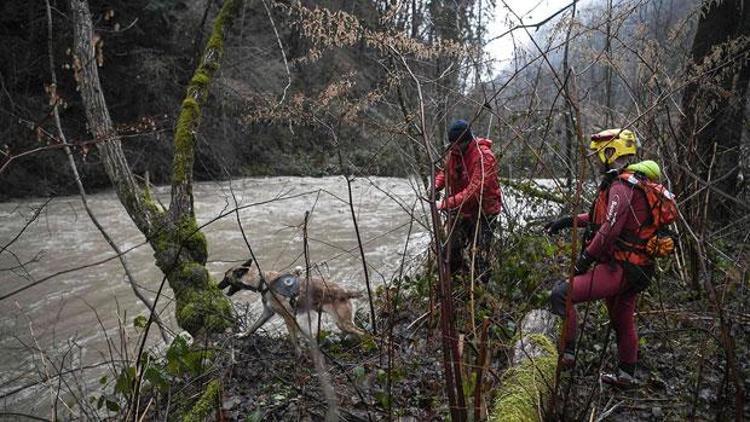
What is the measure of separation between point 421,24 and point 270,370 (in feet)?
16.1

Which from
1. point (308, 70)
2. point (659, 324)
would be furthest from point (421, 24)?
point (308, 70)

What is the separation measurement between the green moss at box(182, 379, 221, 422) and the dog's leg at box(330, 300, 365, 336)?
1777mm

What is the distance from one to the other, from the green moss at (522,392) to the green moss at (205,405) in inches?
58.4

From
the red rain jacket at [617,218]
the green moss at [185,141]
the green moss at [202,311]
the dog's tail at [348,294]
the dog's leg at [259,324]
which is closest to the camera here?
the red rain jacket at [617,218]

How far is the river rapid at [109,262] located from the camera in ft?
13.9

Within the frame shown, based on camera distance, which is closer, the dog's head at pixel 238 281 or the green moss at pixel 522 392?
the green moss at pixel 522 392

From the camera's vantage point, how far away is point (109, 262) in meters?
8.04

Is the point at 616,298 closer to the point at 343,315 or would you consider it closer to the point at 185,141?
the point at 343,315

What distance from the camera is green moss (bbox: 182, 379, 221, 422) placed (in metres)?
2.82

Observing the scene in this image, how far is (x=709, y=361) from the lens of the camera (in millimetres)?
3541

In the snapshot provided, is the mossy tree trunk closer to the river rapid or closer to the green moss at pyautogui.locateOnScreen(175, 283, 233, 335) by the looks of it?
the green moss at pyautogui.locateOnScreen(175, 283, 233, 335)

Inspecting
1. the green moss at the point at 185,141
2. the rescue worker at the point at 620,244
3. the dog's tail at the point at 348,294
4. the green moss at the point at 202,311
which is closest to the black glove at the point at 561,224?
the rescue worker at the point at 620,244

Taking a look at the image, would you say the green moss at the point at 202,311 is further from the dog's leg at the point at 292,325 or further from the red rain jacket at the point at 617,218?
the red rain jacket at the point at 617,218

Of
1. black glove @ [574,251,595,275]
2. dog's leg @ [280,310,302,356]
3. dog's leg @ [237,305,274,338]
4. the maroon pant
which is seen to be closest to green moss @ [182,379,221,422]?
dog's leg @ [280,310,302,356]
